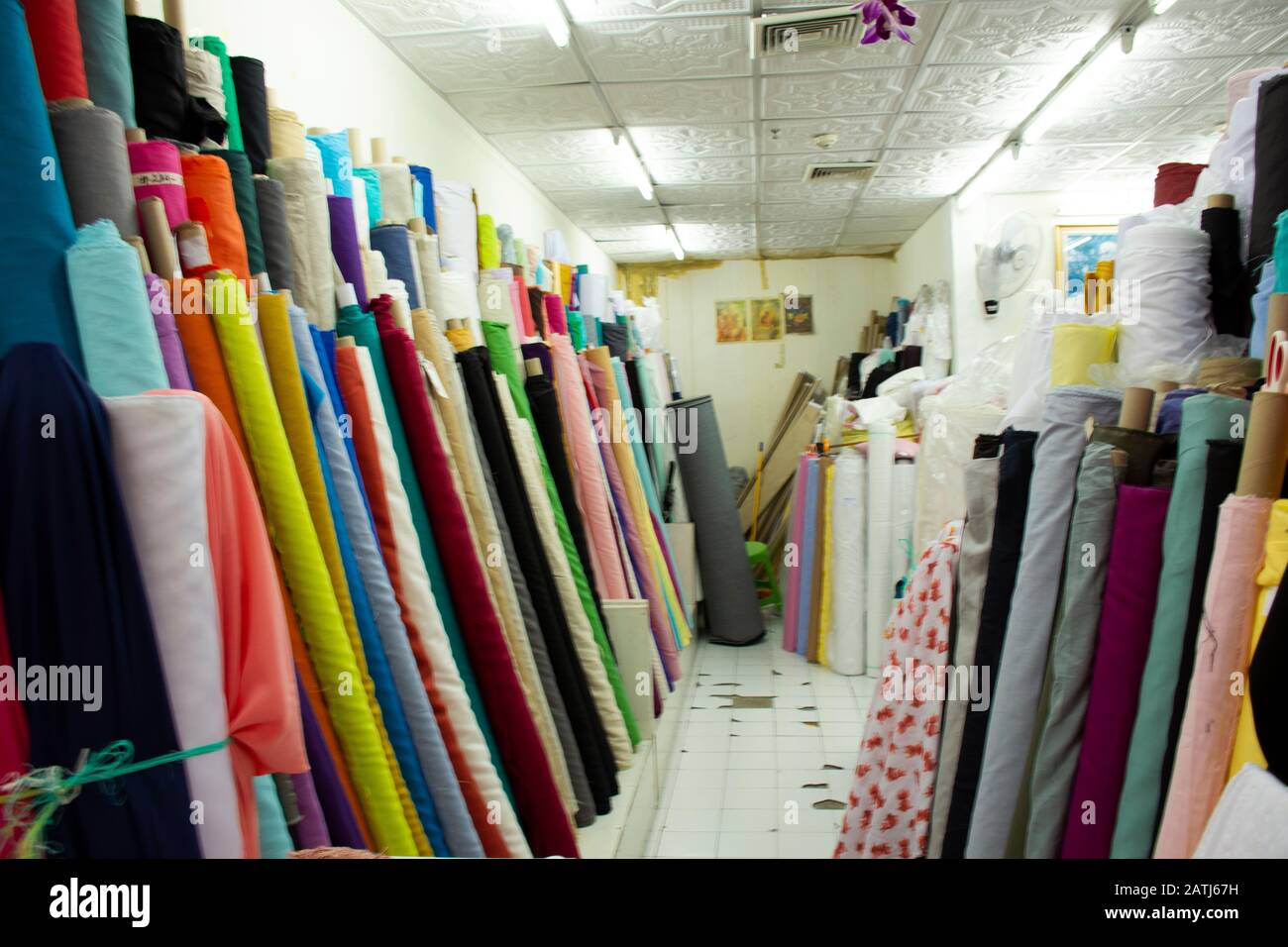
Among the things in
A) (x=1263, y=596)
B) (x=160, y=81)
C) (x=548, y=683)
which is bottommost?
(x=548, y=683)

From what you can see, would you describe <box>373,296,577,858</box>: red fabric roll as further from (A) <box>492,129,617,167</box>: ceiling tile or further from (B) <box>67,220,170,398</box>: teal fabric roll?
(A) <box>492,129,617,167</box>: ceiling tile

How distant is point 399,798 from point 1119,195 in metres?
6.96

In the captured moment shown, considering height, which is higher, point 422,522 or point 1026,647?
point 422,522

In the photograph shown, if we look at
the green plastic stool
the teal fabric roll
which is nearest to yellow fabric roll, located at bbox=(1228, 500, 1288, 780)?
the teal fabric roll

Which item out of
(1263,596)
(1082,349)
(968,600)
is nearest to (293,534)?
(968,600)

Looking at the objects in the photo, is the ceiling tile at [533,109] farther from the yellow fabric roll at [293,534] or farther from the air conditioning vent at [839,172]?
the yellow fabric roll at [293,534]

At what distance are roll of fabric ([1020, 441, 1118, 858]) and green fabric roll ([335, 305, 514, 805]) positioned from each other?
1169 mm

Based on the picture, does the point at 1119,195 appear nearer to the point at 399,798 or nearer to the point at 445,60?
the point at 445,60

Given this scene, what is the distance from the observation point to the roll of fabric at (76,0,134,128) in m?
1.44

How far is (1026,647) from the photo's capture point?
5.21 feet

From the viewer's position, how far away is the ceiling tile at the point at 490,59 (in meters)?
3.44

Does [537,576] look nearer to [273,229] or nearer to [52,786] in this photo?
[273,229]

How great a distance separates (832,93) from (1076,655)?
11.4 feet

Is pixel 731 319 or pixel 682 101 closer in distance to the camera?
pixel 682 101
